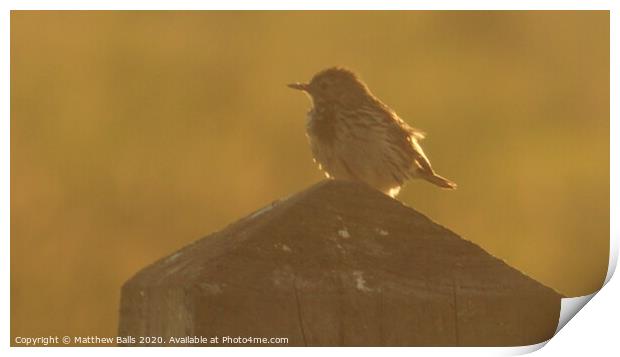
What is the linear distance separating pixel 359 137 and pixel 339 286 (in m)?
3.73

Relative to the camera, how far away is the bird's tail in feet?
20.6

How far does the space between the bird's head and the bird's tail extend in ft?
2.37

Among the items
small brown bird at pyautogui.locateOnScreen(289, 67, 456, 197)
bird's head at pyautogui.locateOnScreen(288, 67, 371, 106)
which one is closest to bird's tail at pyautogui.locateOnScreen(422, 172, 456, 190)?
small brown bird at pyautogui.locateOnScreen(289, 67, 456, 197)

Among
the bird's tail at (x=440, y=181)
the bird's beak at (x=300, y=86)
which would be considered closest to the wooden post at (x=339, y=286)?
the bird's tail at (x=440, y=181)

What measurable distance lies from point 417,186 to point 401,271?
3921mm

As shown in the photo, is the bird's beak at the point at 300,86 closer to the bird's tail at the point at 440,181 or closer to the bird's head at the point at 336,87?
the bird's head at the point at 336,87

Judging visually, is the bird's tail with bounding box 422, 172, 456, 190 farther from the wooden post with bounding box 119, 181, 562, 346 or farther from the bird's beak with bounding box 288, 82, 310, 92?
the wooden post with bounding box 119, 181, 562, 346

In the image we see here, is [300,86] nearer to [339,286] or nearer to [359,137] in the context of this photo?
[359,137]

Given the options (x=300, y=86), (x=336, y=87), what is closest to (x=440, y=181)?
(x=336, y=87)

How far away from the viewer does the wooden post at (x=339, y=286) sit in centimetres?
277

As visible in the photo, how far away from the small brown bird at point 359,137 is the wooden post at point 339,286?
3.32 meters

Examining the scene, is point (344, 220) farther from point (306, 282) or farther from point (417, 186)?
point (417, 186)

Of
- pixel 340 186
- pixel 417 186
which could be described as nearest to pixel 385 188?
pixel 417 186

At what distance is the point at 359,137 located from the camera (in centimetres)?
650
